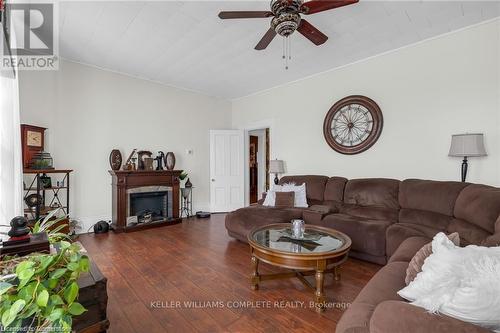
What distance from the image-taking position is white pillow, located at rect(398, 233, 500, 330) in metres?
0.91

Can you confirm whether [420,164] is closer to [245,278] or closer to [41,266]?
[245,278]

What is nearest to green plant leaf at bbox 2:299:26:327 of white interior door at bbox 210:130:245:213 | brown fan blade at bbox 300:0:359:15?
brown fan blade at bbox 300:0:359:15

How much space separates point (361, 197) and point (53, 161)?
483 centimetres

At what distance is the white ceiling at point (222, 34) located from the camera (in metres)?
2.60

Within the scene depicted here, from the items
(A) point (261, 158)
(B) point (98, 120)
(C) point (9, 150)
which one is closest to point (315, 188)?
(C) point (9, 150)

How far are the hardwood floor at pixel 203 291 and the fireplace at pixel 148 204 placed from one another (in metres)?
0.90

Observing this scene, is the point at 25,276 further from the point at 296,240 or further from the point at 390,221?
the point at 390,221

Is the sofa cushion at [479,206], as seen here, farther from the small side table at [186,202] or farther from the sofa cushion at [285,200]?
the small side table at [186,202]

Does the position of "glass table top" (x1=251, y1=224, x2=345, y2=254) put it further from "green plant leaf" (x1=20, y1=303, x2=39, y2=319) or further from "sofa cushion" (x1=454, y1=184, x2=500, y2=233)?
"green plant leaf" (x1=20, y1=303, x2=39, y2=319)

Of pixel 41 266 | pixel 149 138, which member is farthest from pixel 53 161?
pixel 41 266

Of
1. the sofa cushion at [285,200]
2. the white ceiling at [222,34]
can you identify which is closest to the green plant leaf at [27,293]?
the white ceiling at [222,34]

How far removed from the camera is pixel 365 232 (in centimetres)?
286

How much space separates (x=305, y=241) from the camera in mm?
2428

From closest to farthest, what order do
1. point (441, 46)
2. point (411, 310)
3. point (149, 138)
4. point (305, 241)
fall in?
1. point (411, 310)
2. point (305, 241)
3. point (441, 46)
4. point (149, 138)
